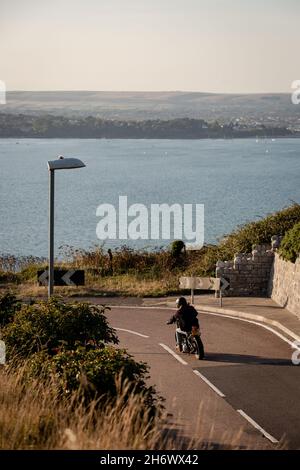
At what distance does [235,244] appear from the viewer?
3709cm

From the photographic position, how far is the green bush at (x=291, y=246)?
96.7 ft

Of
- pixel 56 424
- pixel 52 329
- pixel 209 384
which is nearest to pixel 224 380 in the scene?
pixel 209 384

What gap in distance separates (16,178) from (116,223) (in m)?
48.9

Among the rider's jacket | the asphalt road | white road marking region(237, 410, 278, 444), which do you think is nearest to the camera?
white road marking region(237, 410, 278, 444)

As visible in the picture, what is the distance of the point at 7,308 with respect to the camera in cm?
2000

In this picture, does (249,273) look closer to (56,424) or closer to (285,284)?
(285,284)

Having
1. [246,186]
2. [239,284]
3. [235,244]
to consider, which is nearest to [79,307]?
[239,284]

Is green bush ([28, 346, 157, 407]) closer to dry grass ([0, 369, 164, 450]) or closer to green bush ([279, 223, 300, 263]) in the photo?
dry grass ([0, 369, 164, 450])

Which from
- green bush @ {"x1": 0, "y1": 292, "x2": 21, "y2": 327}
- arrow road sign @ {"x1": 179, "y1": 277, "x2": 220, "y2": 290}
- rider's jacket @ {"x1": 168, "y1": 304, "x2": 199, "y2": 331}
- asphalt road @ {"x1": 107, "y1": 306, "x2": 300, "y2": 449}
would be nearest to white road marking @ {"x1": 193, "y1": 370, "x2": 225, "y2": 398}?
asphalt road @ {"x1": 107, "y1": 306, "x2": 300, "y2": 449}

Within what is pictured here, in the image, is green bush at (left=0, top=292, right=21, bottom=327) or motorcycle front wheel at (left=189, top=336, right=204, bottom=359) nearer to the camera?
green bush at (left=0, top=292, right=21, bottom=327)

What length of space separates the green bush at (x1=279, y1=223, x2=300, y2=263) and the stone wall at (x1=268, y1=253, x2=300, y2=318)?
0.19 m

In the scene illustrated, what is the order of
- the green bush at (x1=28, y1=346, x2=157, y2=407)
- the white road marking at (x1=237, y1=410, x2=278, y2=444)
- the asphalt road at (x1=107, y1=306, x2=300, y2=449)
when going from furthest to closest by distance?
1. the asphalt road at (x1=107, y1=306, x2=300, y2=449)
2. the white road marking at (x1=237, y1=410, x2=278, y2=444)
3. the green bush at (x1=28, y1=346, x2=157, y2=407)

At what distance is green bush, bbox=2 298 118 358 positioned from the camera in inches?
691

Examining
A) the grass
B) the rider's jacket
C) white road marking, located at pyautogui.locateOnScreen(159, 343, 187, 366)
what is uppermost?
the rider's jacket
